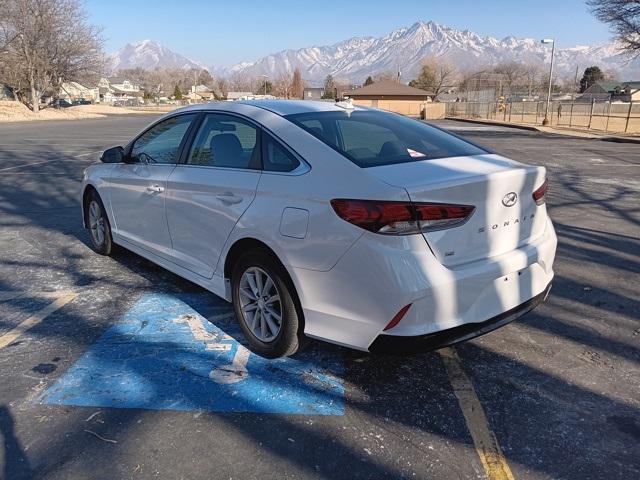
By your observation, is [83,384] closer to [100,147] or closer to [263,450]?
[263,450]

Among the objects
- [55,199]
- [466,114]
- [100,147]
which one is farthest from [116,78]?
[55,199]

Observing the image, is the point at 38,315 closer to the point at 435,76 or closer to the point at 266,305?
the point at 266,305

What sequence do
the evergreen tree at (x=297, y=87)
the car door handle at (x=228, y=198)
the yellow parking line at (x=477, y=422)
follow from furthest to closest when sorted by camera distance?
1. the evergreen tree at (x=297, y=87)
2. the car door handle at (x=228, y=198)
3. the yellow parking line at (x=477, y=422)

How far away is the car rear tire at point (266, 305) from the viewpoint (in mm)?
3225

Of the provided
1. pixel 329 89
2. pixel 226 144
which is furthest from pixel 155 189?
pixel 329 89

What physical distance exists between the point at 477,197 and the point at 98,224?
421 centimetres

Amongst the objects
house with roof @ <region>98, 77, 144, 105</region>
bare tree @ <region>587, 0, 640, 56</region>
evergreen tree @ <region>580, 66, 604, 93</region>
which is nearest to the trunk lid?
bare tree @ <region>587, 0, 640, 56</region>

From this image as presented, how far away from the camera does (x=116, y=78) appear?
142 meters

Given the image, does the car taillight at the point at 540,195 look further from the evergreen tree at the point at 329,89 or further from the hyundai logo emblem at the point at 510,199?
the evergreen tree at the point at 329,89

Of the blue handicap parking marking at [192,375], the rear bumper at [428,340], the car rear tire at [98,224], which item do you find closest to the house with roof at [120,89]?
the car rear tire at [98,224]

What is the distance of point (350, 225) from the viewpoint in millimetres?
2791

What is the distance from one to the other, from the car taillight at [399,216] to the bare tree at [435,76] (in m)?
100

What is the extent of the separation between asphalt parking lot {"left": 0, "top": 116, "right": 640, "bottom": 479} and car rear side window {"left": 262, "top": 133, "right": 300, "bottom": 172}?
126cm

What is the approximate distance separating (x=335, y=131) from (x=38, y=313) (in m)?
2.75
